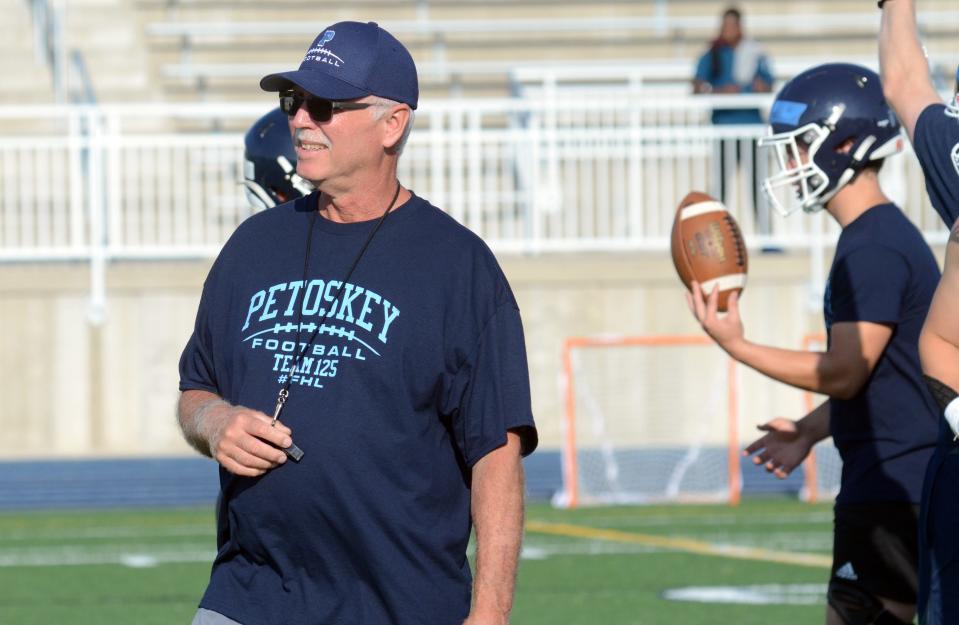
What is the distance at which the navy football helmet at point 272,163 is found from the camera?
6203 mm

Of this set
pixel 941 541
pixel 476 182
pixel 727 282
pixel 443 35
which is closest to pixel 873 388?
pixel 727 282

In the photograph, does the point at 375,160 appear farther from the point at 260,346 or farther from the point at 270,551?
the point at 270,551

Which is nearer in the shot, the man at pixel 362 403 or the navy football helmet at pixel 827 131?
the man at pixel 362 403

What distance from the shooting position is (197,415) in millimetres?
3957

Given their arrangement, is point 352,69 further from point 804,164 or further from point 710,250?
point 710,250

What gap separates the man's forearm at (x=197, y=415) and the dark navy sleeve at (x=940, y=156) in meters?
1.68

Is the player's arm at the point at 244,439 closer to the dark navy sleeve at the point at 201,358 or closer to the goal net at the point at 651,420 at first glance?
the dark navy sleeve at the point at 201,358

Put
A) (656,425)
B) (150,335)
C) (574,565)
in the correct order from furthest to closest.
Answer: (150,335) < (656,425) < (574,565)

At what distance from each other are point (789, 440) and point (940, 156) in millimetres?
1617

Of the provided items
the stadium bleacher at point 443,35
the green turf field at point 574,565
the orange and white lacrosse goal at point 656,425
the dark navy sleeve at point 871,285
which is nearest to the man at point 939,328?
the dark navy sleeve at point 871,285

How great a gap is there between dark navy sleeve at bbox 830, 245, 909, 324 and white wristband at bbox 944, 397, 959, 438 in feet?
4.43

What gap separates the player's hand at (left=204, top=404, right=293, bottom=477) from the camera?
3748 millimetres

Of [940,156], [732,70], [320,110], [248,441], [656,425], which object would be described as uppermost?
[732,70]

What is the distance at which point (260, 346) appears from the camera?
154 inches
